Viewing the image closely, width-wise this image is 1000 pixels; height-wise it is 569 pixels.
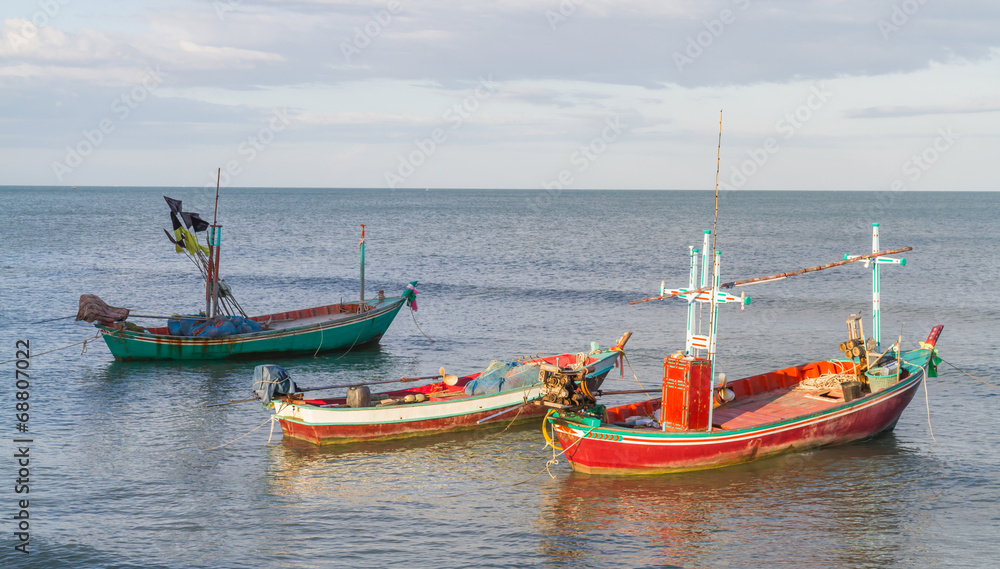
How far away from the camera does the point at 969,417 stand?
2388 cm

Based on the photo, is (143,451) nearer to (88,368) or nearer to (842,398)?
(88,368)

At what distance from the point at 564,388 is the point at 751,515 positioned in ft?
15.1

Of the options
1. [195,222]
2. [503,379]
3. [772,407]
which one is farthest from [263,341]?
[772,407]

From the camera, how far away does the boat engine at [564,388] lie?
18.5 m

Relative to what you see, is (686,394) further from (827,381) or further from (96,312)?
(96,312)

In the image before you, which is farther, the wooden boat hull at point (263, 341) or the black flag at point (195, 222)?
the black flag at point (195, 222)

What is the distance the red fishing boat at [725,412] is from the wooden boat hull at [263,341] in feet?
48.9

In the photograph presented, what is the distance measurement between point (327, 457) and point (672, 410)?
27.8 ft

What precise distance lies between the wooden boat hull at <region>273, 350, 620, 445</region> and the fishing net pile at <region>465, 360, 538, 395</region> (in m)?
0.31

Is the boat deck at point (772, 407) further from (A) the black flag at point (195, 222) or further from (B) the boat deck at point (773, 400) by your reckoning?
(A) the black flag at point (195, 222)

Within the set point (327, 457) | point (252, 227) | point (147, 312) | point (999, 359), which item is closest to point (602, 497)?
point (327, 457)

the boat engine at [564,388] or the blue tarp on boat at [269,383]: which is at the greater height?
the boat engine at [564,388]

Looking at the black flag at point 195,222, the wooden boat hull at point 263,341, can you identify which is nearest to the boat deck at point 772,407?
the wooden boat hull at point 263,341

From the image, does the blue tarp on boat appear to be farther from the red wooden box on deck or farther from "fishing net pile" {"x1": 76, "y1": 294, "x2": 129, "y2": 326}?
"fishing net pile" {"x1": 76, "y1": 294, "x2": 129, "y2": 326}
